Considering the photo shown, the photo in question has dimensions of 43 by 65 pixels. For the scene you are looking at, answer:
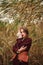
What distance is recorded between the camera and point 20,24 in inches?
154

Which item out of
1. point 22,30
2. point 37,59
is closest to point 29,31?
point 22,30

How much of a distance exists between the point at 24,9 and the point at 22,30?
249mm

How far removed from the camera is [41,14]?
3.96 meters

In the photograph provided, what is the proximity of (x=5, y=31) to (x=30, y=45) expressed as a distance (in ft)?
1.07

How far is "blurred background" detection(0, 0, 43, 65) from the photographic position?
3.86 meters

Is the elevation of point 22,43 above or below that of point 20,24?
below

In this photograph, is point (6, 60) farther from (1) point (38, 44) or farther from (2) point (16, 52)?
(1) point (38, 44)

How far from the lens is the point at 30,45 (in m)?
3.87

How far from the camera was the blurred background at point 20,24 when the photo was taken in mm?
3859

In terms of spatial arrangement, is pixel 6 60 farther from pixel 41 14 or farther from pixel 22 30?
pixel 41 14

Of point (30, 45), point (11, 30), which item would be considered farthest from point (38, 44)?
point (11, 30)

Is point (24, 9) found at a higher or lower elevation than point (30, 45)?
higher

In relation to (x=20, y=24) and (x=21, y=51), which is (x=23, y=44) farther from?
(x=20, y=24)

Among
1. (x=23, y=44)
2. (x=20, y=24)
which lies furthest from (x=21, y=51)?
(x=20, y=24)
